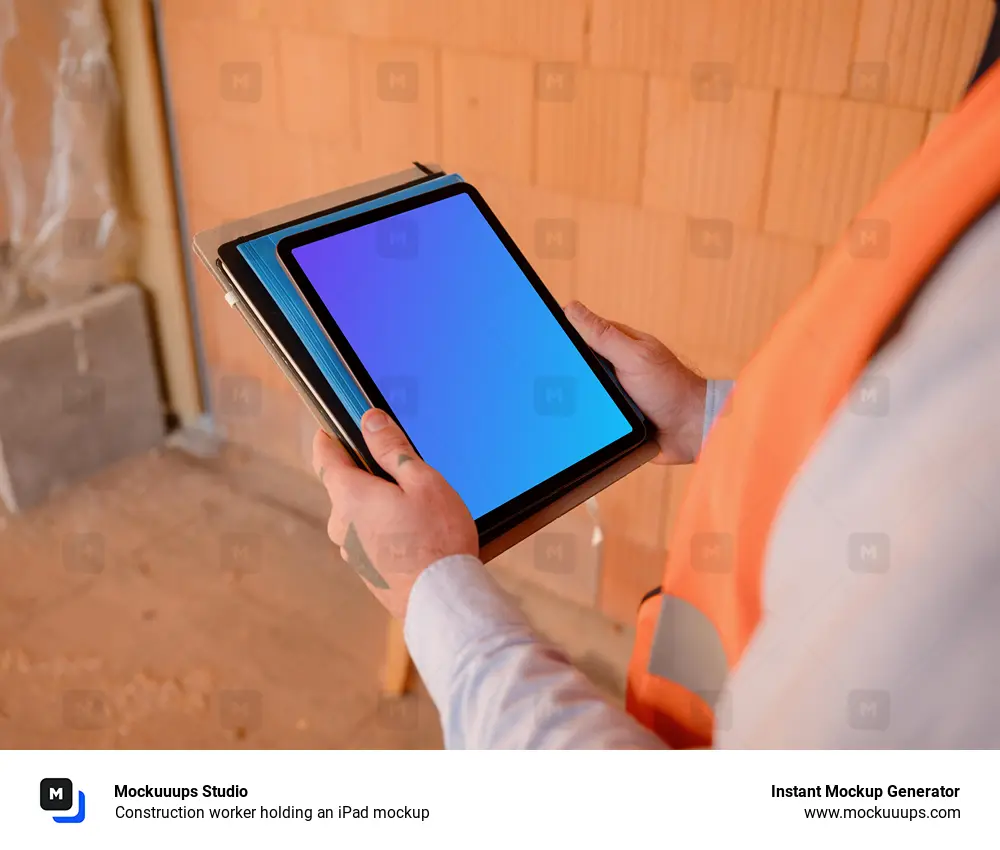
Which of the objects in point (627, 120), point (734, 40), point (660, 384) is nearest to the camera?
point (660, 384)

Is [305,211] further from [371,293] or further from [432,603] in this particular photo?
[432,603]

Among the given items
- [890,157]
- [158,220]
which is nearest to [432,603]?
[890,157]

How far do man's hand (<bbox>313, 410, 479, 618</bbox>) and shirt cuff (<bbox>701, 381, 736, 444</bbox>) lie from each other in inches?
9.8

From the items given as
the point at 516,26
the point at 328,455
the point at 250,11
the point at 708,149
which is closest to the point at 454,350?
the point at 328,455

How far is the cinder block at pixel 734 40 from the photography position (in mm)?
924

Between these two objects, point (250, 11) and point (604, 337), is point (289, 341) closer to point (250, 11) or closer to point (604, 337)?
point (604, 337)

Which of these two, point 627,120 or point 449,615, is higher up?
point 627,120

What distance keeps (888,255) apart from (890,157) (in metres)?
0.68

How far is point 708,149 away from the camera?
3.43 ft

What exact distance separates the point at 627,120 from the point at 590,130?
0.06 metres

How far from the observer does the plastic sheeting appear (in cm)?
151

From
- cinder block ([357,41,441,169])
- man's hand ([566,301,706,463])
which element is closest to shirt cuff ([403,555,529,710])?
man's hand ([566,301,706,463])

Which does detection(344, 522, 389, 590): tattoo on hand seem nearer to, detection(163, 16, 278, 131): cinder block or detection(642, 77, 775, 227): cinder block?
detection(642, 77, 775, 227): cinder block
